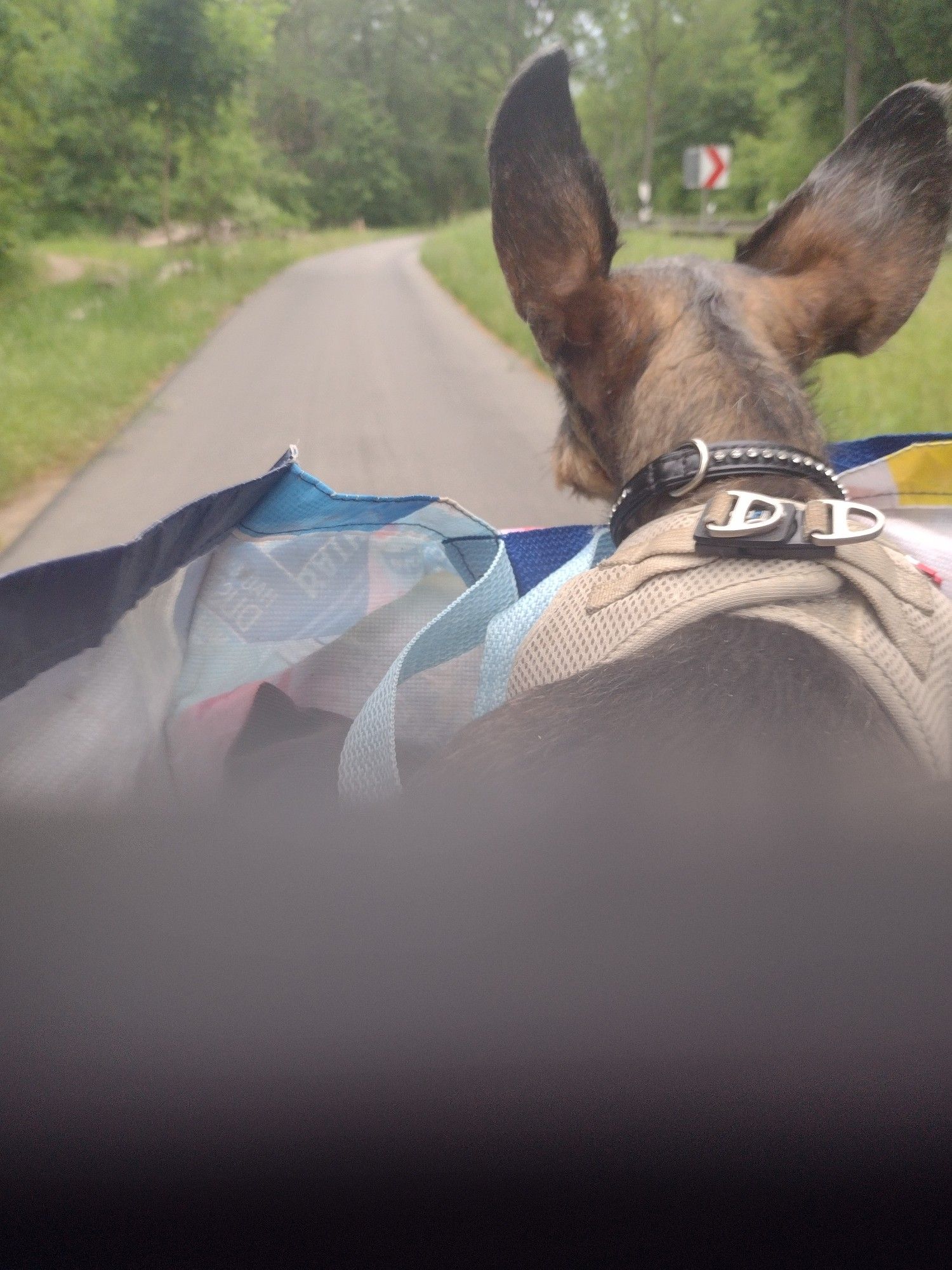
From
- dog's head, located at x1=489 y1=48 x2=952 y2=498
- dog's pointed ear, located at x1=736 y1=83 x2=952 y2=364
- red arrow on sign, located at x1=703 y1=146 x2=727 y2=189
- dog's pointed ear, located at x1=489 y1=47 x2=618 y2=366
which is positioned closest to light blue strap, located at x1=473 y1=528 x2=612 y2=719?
dog's head, located at x1=489 y1=48 x2=952 y2=498

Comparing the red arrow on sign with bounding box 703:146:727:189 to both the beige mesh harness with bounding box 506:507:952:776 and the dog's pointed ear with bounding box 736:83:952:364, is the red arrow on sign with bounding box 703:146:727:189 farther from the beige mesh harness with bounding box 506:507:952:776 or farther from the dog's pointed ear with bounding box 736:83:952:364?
the beige mesh harness with bounding box 506:507:952:776

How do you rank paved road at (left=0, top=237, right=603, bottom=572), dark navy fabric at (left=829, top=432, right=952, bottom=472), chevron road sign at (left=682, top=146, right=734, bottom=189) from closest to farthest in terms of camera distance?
dark navy fabric at (left=829, top=432, right=952, bottom=472)
paved road at (left=0, top=237, right=603, bottom=572)
chevron road sign at (left=682, top=146, right=734, bottom=189)

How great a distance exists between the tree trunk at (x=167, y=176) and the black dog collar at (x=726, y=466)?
2196cm

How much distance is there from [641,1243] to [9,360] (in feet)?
35.5

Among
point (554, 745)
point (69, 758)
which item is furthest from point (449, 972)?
point (69, 758)

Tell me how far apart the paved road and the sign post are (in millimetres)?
2404

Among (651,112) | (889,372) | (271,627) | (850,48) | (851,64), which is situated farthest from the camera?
(651,112)

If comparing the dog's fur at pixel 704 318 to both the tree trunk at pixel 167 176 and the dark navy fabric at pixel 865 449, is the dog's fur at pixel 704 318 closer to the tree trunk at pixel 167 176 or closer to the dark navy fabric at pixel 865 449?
the dark navy fabric at pixel 865 449

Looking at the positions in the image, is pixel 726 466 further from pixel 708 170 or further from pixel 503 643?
pixel 708 170

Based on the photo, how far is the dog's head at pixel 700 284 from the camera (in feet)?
5.72

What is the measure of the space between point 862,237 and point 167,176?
24.1m

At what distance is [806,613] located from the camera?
130 cm

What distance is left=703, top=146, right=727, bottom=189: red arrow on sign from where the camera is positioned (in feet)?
30.2

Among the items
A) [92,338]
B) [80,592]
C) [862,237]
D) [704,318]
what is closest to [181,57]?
[92,338]
